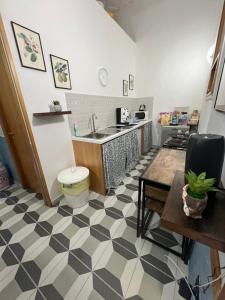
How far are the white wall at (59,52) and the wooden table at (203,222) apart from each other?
5.02ft

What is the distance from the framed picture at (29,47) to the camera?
1.31 metres

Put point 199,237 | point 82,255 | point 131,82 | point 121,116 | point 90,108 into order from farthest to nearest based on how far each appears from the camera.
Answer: point 131,82
point 121,116
point 90,108
point 82,255
point 199,237

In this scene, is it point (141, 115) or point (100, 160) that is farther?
point (141, 115)

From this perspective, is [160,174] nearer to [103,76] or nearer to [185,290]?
[185,290]

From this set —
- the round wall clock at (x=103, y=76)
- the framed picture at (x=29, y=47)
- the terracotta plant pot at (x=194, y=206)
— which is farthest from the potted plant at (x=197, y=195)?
the round wall clock at (x=103, y=76)

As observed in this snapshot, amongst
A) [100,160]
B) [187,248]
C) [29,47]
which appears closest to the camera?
[187,248]

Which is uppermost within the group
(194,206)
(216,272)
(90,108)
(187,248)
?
(90,108)

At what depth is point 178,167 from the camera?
3.79 ft

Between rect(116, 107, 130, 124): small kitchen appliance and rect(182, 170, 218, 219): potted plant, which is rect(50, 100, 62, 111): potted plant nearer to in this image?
rect(116, 107, 130, 124): small kitchen appliance

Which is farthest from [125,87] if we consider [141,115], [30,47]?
[30,47]

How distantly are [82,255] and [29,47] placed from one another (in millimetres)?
2089

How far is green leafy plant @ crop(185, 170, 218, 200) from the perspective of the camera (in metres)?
0.53

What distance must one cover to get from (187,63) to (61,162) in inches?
132

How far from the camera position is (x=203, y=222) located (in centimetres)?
54
